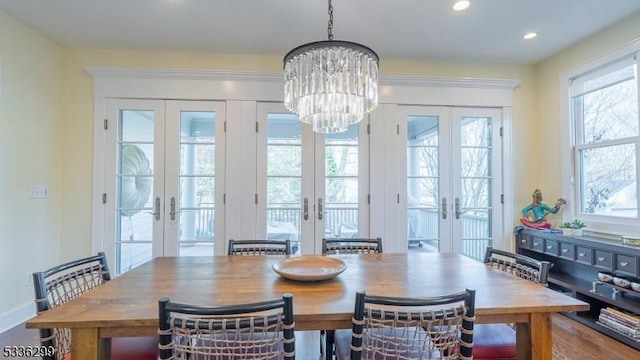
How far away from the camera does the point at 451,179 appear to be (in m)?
3.73

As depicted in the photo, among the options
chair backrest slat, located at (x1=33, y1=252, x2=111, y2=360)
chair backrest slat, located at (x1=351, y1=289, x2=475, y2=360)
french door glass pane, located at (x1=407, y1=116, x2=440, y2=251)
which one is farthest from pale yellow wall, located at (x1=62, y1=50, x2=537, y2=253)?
chair backrest slat, located at (x1=351, y1=289, x2=475, y2=360)

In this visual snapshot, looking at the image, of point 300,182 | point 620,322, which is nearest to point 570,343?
point 620,322

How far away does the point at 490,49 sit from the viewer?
3428mm

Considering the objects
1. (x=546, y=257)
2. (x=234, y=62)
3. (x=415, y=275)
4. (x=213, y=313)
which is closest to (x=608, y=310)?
(x=546, y=257)

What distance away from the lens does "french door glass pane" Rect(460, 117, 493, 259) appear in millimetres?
3781

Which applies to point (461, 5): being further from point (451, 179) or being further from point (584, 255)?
point (584, 255)

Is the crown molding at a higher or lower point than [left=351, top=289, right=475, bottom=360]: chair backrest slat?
higher

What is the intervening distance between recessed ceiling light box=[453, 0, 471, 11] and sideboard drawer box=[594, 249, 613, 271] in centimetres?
229

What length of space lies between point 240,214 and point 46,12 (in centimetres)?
240

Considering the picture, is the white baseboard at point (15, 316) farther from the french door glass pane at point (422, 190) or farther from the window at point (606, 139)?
the window at point (606, 139)

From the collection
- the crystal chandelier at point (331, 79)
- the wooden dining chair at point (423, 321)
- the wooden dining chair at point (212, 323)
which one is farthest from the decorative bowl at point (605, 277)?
the wooden dining chair at point (212, 323)

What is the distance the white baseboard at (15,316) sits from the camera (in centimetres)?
271

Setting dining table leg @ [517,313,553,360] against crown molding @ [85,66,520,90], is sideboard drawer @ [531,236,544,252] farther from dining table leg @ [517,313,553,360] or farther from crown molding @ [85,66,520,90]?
dining table leg @ [517,313,553,360]

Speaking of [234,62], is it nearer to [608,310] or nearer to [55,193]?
[55,193]
